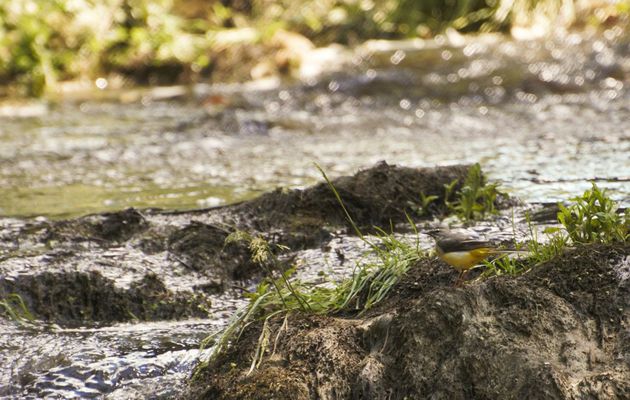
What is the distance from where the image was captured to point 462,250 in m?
2.80

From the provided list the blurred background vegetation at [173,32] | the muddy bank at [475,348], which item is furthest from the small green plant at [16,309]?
the blurred background vegetation at [173,32]

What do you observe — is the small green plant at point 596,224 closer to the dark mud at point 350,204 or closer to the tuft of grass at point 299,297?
the tuft of grass at point 299,297

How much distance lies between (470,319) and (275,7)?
14.2 metres

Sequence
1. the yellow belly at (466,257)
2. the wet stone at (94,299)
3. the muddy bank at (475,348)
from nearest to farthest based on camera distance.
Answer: the muddy bank at (475,348) < the yellow belly at (466,257) < the wet stone at (94,299)

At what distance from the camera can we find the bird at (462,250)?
2797mm

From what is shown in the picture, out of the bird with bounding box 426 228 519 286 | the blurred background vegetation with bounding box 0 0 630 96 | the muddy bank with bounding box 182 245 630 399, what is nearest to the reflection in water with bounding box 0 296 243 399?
the muddy bank with bounding box 182 245 630 399

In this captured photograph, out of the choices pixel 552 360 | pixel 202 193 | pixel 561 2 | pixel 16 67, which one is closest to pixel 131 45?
pixel 16 67

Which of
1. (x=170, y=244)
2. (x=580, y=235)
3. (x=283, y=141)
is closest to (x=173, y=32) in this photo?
(x=283, y=141)

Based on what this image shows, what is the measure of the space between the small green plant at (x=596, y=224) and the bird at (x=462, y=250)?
0.31 meters

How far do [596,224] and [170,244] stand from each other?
6.37 ft

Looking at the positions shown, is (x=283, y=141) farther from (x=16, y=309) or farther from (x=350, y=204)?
(x=16, y=309)

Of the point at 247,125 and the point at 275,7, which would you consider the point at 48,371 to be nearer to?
the point at 247,125

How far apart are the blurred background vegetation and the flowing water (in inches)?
33.3

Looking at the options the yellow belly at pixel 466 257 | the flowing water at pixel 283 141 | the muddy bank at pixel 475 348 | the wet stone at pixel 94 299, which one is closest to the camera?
the muddy bank at pixel 475 348
